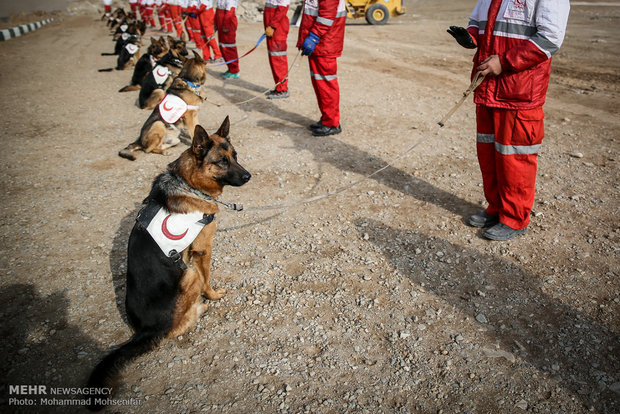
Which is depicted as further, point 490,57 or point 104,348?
point 490,57

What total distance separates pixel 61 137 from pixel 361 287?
6.34 m

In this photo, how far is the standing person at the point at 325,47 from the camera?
17.1ft

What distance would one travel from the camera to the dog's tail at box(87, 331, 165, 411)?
206cm

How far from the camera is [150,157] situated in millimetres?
5477

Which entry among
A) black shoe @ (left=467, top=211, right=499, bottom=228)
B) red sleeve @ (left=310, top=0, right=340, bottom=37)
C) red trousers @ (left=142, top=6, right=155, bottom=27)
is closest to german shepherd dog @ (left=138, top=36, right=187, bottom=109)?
red sleeve @ (left=310, top=0, right=340, bottom=37)

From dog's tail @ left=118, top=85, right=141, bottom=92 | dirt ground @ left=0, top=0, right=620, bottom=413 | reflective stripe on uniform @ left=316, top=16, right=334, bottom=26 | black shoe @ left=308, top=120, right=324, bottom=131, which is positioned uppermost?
reflective stripe on uniform @ left=316, top=16, right=334, bottom=26

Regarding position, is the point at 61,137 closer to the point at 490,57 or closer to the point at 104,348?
the point at 104,348

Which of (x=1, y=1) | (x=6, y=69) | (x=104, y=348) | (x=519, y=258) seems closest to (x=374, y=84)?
(x=519, y=258)

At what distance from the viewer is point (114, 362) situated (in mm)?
2141

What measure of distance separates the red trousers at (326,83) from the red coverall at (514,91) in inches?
101

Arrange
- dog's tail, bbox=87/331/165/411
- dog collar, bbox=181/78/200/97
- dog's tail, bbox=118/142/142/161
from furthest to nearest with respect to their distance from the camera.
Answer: dog collar, bbox=181/78/200/97, dog's tail, bbox=118/142/142/161, dog's tail, bbox=87/331/165/411

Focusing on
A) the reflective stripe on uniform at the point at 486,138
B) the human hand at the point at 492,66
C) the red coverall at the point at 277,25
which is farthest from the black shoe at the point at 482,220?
the red coverall at the point at 277,25

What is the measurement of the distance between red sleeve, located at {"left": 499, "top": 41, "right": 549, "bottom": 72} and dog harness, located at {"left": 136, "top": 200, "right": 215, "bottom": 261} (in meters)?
2.89

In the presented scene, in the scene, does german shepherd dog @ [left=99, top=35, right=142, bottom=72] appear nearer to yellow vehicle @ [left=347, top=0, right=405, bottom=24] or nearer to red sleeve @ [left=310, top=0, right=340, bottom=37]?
red sleeve @ [left=310, top=0, right=340, bottom=37]
